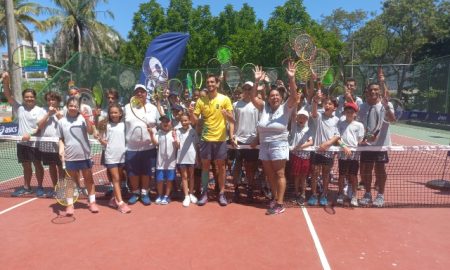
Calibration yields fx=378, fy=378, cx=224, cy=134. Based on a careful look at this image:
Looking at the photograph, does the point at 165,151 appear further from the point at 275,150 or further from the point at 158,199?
the point at 275,150

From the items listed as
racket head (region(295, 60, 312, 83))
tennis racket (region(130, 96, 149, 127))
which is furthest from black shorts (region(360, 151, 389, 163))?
tennis racket (region(130, 96, 149, 127))

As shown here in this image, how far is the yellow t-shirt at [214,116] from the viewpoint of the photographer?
5.55m

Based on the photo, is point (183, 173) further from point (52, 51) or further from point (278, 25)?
point (52, 51)

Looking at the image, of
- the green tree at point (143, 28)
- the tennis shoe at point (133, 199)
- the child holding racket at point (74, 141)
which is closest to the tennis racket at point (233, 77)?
the tennis shoe at point (133, 199)

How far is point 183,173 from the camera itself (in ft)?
19.5

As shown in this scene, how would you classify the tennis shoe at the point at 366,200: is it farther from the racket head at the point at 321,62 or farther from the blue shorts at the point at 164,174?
the blue shorts at the point at 164,174

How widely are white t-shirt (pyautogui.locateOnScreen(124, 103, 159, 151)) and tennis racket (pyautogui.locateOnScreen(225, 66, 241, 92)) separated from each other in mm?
2578

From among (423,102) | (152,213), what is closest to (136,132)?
(152,213)

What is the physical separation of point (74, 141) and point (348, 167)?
4.05 metres

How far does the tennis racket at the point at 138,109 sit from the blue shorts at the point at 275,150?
5.98ft

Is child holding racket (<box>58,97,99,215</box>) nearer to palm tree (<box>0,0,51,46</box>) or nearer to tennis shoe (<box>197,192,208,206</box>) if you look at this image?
tennis shoe (<box>197,192,208,206</box>)

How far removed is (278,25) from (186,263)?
69.1 feet

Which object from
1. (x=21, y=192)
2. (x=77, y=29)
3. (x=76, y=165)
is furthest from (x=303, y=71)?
(x=77, y=29)

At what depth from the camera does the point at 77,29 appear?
98.2ft
